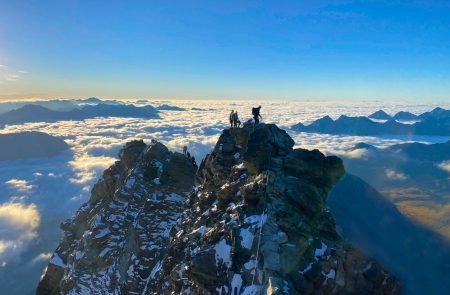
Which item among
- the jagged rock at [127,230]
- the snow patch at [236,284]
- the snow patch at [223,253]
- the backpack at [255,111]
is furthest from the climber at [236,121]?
the snow patch at [236,284]

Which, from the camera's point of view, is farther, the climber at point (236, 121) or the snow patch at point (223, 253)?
the climber at point (236, 121)

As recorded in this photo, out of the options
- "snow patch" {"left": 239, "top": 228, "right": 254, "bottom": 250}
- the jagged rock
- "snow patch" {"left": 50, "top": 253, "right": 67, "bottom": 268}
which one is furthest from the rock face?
"snow patch" {"left": 50, "top": 253, "right": 67, "bottom": 268}

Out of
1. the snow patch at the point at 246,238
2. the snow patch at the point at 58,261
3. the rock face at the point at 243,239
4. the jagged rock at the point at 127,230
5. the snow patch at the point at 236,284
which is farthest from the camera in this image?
the snow patch at the point at 58,261

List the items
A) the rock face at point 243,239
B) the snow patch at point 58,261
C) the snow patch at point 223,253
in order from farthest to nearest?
the snow patch at point 58,261, the snow patch at point 223,253, the rock face at point 243,239

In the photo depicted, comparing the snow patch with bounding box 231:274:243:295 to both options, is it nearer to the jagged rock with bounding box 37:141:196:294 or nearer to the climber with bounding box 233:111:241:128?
the climber with bounding box 233:111:241:128

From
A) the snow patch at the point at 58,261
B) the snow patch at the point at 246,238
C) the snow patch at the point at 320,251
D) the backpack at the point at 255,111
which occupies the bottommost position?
the snow patch at the point at 58,261

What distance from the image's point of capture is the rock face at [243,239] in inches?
1356

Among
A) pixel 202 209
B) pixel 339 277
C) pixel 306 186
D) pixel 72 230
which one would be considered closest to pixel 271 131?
pixel 306 186

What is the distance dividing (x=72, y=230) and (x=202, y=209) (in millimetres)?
54429

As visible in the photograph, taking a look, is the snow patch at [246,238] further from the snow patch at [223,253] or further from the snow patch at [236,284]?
the snow patch at [236,284]

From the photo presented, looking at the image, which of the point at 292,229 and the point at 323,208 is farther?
the point at 323,208

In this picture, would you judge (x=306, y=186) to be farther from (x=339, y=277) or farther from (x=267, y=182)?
(x=339, y=277)

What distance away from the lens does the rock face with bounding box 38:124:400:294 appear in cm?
3444

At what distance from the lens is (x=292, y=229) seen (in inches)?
1430
